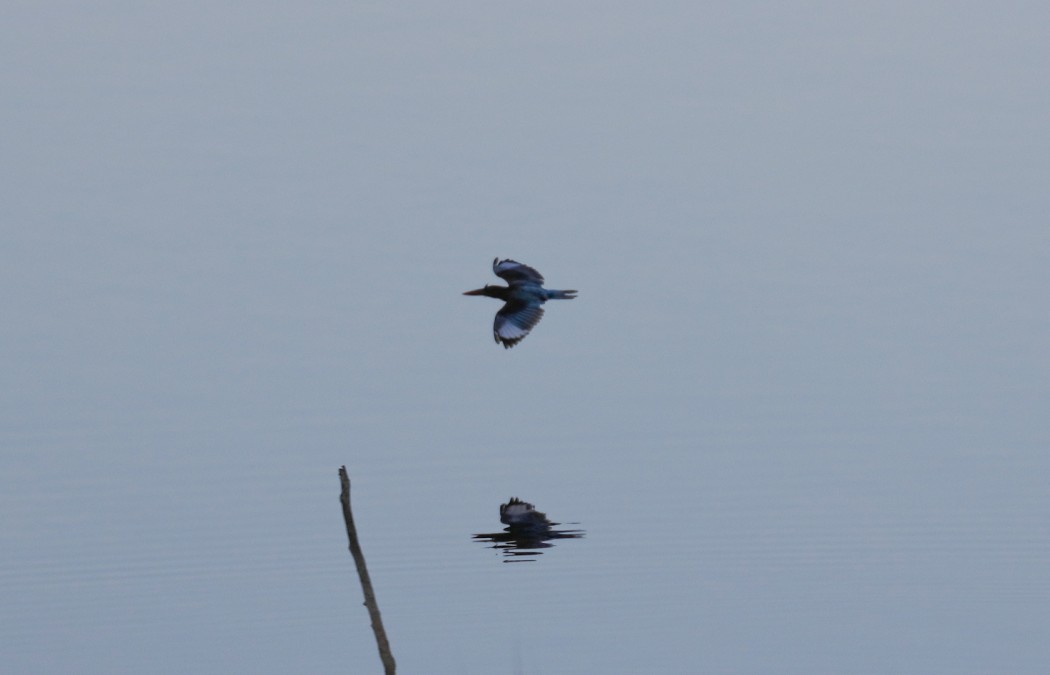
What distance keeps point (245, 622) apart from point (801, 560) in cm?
392

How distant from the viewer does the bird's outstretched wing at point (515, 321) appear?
15188mm

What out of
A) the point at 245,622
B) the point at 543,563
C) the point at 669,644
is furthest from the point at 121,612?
the point at 669,644

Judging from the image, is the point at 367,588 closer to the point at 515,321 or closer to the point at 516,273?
the point at 515,321

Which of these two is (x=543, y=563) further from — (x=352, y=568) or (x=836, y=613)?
(x=836, y=613)

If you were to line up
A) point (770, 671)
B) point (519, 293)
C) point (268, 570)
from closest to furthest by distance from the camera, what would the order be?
point (770, 671) → point (268, 570) → point (519, 293)

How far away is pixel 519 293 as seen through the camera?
1574 cm

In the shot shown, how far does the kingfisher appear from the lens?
15281mm

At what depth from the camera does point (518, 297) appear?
15734 millimetres

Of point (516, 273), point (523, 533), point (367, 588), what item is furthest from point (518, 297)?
point (367, 588)

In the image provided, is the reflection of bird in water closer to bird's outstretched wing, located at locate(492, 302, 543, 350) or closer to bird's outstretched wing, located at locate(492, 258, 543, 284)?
bird's outstretched wing, located at locate(492, 302, 543, 350)

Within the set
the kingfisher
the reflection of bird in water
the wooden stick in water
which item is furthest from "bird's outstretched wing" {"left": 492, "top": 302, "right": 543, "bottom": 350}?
the wooden stick in water

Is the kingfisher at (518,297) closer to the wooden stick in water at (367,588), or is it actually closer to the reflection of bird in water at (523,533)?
the reflection of bird in water at (523,533)

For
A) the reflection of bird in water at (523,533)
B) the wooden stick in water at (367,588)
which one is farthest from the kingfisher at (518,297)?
the wooden stick in water at (367,588)

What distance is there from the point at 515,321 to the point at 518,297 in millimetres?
395
